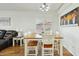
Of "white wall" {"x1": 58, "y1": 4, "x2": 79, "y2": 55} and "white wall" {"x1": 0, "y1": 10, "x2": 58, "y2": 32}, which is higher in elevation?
"white wall" {"x1": 0, "y1": 10, "x2": 58, "y2": 32}

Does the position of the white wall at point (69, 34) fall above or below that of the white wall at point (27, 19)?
below

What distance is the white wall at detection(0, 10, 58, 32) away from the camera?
6.78 feet

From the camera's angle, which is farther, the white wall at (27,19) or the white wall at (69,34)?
the white wall at (69,34)

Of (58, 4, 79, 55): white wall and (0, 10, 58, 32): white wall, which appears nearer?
(0, 10, 58, 32): white wall

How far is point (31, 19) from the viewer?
2.19 metres

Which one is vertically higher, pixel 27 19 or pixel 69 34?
pixel 27 19

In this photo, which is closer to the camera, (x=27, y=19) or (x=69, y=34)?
(x=27, y=19)

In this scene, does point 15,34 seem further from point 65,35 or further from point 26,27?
point 65,35

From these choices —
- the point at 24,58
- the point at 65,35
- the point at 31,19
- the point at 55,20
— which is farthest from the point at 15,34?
the point at 24,58

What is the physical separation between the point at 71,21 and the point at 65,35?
0.34 metres

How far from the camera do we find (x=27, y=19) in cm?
221

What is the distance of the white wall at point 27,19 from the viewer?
2.07 m

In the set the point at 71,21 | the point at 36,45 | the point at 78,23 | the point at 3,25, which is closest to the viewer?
the point at 3,25

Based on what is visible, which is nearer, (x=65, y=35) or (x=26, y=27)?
(x=26, y=27)
